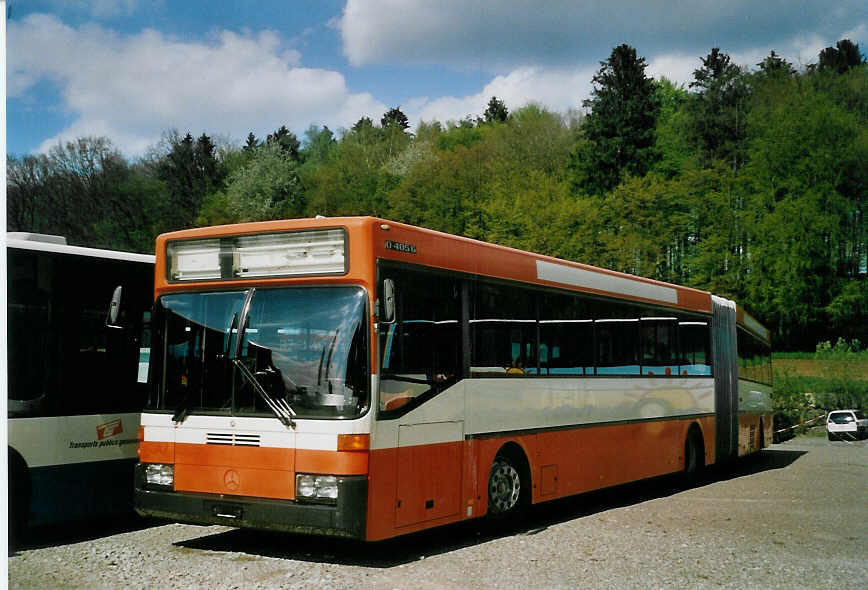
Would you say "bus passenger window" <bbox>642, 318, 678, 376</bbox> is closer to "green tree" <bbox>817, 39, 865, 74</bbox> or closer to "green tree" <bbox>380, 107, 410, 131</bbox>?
"green tree" <bbox>817, 39, 865, 74</bbox>

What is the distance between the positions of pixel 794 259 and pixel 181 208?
51.8 feet

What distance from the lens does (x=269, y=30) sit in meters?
7.57

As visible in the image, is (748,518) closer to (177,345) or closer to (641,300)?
(641,300)

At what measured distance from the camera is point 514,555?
8523 millimetres

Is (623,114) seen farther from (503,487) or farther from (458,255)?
(503,487)

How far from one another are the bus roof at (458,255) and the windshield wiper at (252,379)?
713 mm

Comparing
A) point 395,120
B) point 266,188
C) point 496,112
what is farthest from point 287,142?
point 496,112

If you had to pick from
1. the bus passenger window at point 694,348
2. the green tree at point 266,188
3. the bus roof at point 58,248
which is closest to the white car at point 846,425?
the green tree at point 266,188

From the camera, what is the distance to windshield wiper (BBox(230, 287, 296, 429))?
786cm

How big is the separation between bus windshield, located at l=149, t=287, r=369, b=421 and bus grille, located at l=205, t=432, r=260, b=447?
18 centimetres

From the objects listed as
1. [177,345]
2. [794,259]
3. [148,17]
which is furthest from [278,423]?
[794,259]

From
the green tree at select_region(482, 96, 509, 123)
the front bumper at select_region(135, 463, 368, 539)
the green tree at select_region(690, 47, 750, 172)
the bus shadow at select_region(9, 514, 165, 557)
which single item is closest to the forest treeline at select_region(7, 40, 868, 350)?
the green tree at select_region(690, 47, 750, 172)

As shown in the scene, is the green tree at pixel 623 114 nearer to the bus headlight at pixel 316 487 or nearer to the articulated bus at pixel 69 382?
the articulated bus at pixel 69 382

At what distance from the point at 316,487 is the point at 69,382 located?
3.12 meters
